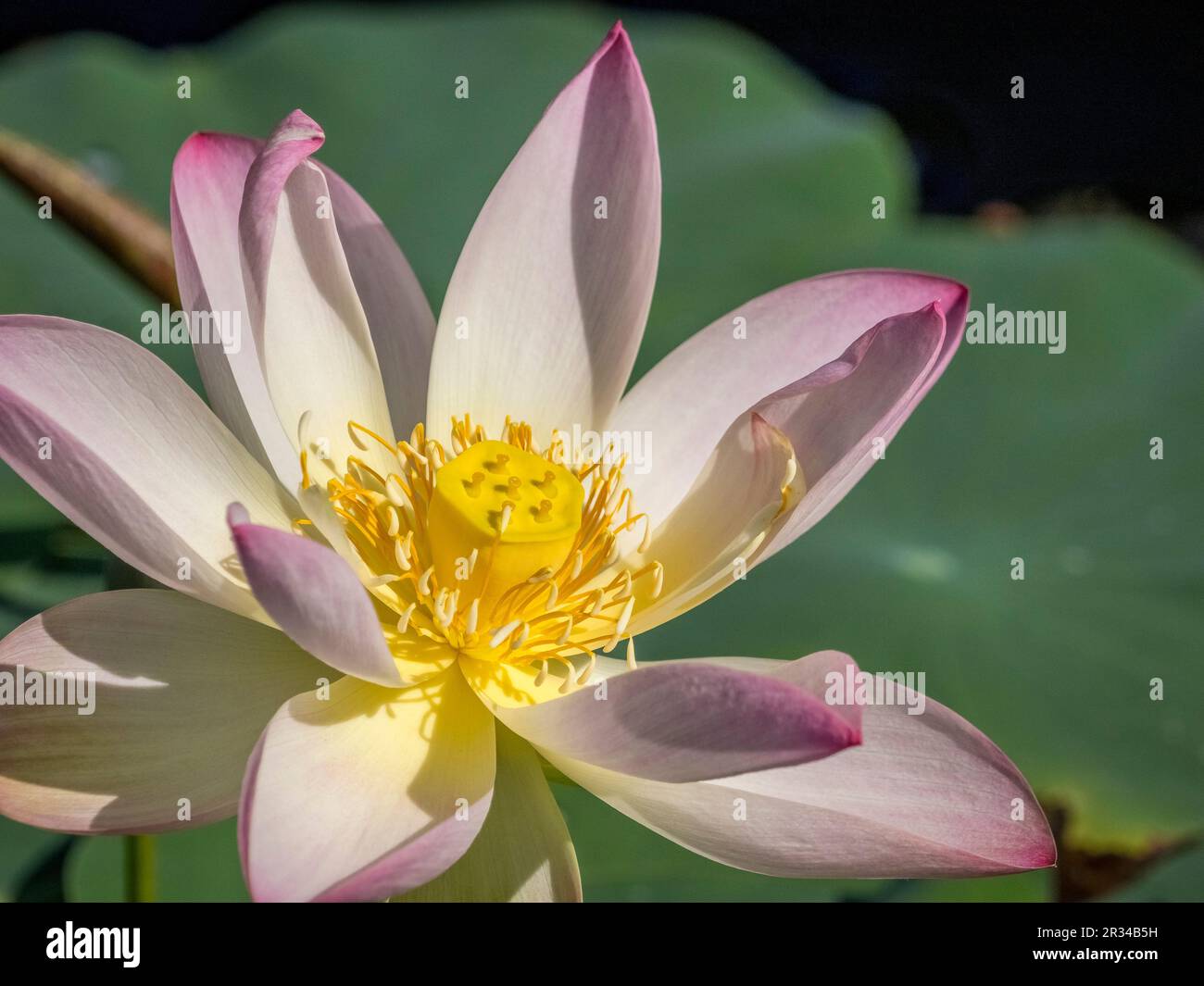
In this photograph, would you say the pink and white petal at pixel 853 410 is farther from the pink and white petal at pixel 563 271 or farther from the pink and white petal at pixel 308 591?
the pink and white petal at pixel 308 591

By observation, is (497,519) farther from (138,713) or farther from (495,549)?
(138,713)

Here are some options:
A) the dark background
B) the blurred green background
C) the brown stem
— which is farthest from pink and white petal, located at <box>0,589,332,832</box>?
the dark background

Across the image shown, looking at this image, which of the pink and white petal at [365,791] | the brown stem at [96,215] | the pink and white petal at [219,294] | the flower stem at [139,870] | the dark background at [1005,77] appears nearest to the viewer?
the pink and white petal at [365,791]

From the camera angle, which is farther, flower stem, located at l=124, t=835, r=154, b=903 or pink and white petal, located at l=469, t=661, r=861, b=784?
flower stem, located at l=124, t=835, r=154, b=903

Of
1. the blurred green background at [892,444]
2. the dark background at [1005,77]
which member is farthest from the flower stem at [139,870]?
the dark background at [1005,77]

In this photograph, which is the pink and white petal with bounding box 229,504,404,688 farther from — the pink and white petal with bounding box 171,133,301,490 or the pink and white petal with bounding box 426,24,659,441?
the pink and white petal with bounding box 426,24,659,441
